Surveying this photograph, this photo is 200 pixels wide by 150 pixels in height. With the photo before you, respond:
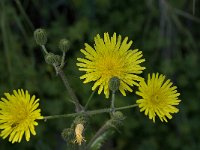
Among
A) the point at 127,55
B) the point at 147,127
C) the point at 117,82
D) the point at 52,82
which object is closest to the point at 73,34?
the point at 52,82

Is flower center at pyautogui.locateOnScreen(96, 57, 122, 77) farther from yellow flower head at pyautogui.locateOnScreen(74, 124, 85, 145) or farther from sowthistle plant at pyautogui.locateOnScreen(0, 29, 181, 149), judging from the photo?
yellow flower head at pyautogui.locateOnScreen(74, 124, 85, 145)

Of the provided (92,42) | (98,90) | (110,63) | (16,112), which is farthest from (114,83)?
(92,42)

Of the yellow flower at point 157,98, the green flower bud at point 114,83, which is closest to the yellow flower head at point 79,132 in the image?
the green flower bud at point 114,83

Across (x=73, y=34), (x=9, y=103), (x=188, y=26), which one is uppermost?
(x=188, y=26)

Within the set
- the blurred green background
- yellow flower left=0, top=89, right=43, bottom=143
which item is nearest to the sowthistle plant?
yellow flower left=0, top=89, right=43, bottom=143

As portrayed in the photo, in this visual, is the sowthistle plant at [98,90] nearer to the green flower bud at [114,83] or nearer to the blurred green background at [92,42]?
the green flower bud at [114,83]

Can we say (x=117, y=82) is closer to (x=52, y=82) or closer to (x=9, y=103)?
(x=9, y=103)

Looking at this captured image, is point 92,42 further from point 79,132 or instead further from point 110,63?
point 79,132
